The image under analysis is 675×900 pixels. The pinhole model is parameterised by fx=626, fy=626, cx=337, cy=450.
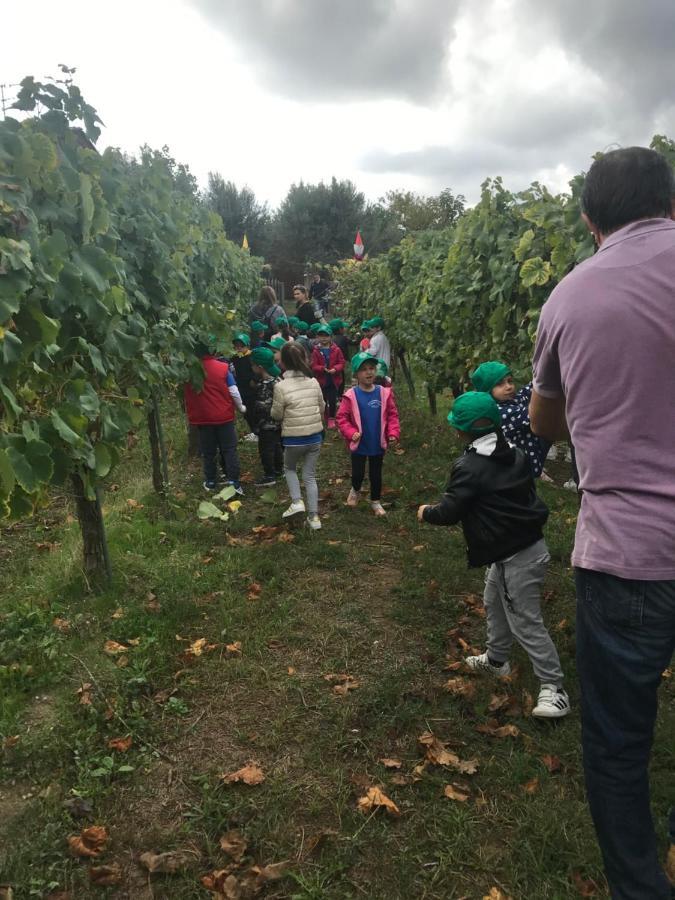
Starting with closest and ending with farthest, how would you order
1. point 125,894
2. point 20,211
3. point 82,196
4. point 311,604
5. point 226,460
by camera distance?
point 125,894 < point 20,211 < point 82,196 < point 311,604 < point 226,460

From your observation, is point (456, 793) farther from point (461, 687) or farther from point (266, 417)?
point (266, 417)

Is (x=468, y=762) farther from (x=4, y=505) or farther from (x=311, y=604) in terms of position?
(x=4, y=505)

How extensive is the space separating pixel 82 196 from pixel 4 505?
5.45 feet

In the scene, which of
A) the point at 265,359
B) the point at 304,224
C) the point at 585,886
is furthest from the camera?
the point at 304,224

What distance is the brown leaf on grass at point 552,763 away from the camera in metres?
2.71

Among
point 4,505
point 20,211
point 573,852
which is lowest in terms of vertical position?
point 573,852

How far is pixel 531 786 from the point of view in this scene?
2.61 metres

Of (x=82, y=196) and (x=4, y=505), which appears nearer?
(x=4, y=505)

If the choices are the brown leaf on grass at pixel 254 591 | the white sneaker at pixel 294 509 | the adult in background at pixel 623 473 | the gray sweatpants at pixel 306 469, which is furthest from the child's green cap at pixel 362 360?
the adult in background at pixel 623 473

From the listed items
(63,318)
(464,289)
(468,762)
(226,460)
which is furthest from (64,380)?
(464,289)

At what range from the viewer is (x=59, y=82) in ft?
11.2

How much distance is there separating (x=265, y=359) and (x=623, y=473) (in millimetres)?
5822

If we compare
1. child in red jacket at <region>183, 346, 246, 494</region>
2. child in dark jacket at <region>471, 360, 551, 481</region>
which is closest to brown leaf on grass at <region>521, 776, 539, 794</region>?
child in dark jacket at <region>471, 360, 551, 481</region>

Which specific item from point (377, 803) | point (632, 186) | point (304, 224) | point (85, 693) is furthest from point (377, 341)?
point (304, 224)
